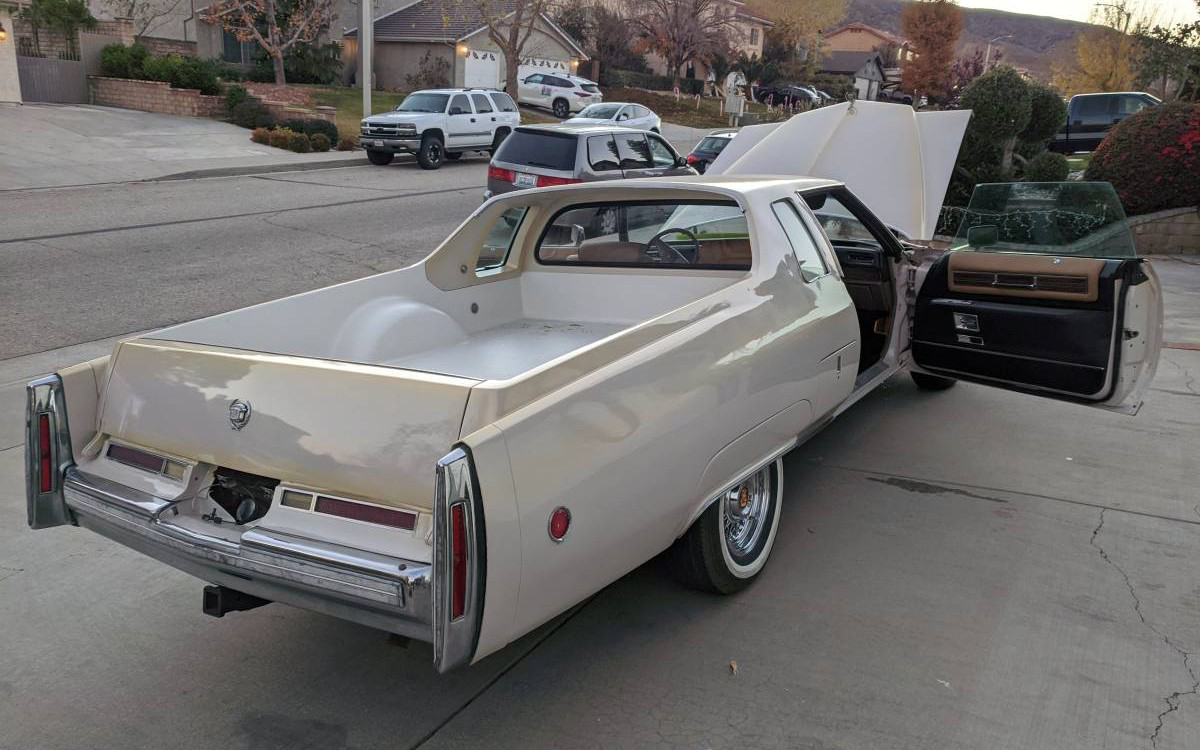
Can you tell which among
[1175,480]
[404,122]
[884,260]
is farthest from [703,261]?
[404,122]

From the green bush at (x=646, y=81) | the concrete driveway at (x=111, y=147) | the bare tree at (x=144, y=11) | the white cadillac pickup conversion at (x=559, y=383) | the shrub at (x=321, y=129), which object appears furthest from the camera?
the green bush at (x=646, y=81)

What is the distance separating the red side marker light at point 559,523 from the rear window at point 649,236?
2.31 meters

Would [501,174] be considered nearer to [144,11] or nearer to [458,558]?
[458,558]

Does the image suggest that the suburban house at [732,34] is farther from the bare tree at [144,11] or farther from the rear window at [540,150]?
the rear window at [540,150]

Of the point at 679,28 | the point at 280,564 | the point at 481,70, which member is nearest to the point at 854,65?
the point at 679,28

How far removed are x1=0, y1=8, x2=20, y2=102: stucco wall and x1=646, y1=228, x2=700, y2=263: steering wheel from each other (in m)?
26.1

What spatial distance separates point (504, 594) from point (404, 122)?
21050 mm

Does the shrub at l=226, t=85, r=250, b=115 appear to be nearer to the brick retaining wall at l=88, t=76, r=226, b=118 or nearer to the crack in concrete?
the brick retaining wall at l=88, t=76, r=226, b=118

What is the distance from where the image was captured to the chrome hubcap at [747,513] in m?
4.22

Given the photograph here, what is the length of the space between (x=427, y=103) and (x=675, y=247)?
1982 cm

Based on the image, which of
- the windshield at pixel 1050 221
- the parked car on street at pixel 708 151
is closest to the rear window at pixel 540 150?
the parked car on street at pixel 708 151

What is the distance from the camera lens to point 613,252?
5.41m

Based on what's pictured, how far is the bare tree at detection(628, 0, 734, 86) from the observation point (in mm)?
56438

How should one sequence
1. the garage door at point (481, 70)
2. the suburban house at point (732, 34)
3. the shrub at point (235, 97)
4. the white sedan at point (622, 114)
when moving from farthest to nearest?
1. the suburban house at point (732, 34)
2. the garage door at point (481, 70)
3. the white sedan at point (622, 114)
4. the shrub at point (235, 97)
